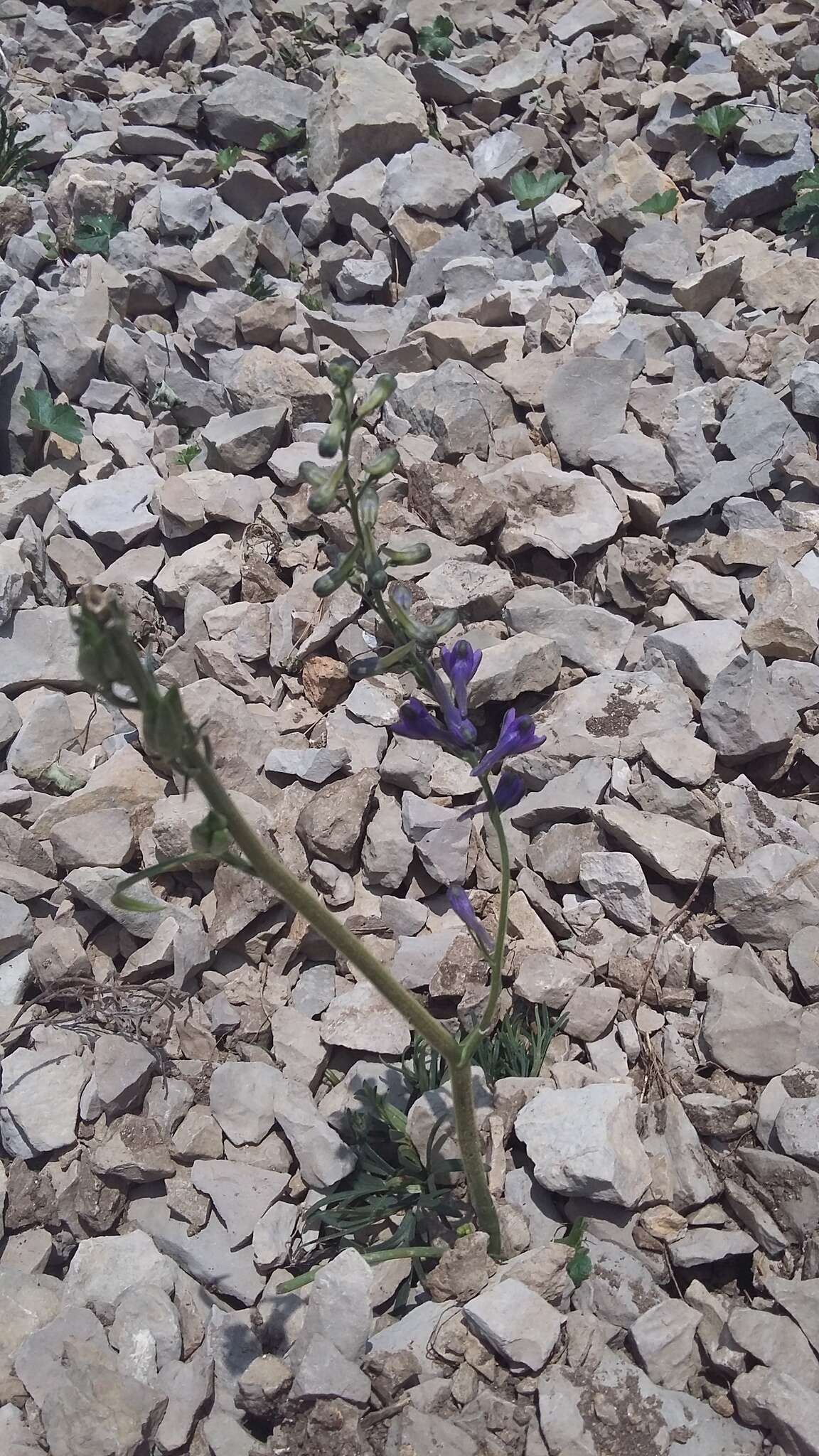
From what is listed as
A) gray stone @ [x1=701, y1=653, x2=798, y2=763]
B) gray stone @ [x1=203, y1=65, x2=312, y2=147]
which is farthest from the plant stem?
gray stone @ [x1=701, y1=653, x2=798, y2=763]

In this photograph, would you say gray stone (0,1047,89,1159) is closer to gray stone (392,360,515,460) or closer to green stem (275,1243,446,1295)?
green stem (275,1243,446,1295)

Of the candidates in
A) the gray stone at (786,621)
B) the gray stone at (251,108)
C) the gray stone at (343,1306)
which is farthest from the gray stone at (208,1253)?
the gray stone at (251,108)

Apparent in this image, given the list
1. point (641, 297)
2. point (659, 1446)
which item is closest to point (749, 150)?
point (641, 297)

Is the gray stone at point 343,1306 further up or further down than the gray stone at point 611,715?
further down

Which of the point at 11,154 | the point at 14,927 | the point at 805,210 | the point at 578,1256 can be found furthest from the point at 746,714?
the point at 11,154

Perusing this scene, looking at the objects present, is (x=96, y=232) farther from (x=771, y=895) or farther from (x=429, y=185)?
(x=771, y=895)

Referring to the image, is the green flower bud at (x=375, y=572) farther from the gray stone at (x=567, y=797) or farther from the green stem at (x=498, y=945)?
the gray stone at (x=567, y=797)

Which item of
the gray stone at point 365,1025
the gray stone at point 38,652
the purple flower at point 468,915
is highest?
the purple flower at point 468,915

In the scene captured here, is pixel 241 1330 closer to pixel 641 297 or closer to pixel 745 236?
pixel 641 297
